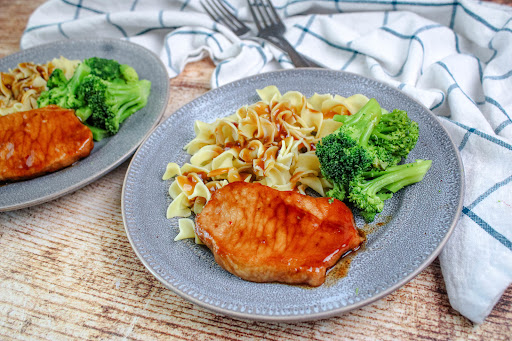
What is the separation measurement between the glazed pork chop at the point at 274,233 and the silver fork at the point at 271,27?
2187 millimetres

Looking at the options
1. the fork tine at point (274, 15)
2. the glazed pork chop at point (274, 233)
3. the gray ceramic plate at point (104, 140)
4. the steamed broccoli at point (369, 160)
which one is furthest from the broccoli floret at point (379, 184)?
the fork tine at point (274, 15)

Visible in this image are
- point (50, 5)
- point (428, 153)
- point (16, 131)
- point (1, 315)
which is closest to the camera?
point (1, 315)

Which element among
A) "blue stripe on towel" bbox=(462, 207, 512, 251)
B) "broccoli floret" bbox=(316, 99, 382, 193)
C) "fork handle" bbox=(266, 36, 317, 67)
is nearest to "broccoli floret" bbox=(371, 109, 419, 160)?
"broccoli floret" bbox=(316, 99, 382, 193)

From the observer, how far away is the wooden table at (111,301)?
2758 mm

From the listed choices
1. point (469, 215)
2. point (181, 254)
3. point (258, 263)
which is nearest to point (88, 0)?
point (181, 254)

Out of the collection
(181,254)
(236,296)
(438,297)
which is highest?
(438,297)

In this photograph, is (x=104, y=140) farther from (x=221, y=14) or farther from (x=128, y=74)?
(x=221, y=14)

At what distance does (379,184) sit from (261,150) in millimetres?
1048

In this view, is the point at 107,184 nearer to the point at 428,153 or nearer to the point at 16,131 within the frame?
the point at 16,131

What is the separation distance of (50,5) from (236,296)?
5369mm

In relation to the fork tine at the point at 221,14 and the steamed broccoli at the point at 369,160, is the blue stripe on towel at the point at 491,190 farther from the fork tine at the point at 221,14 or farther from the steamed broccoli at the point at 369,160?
the fork tine at the point at 221,14

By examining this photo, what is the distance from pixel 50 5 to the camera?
6023mm

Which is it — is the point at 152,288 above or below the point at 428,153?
below

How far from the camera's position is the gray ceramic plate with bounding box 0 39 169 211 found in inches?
144
